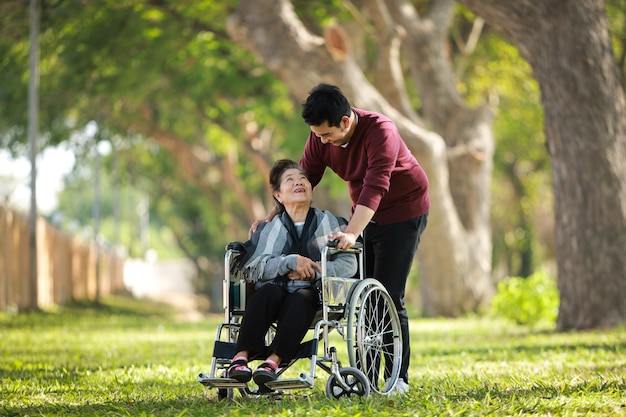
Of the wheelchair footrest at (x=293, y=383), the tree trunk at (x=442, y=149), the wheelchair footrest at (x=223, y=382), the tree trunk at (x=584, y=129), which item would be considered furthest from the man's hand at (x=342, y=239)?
the tree trunk at (x=442, y=149)

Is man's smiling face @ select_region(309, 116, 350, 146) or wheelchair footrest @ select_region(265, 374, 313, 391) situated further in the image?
man's smiling face @ select_region(309, 116, 350, 146)

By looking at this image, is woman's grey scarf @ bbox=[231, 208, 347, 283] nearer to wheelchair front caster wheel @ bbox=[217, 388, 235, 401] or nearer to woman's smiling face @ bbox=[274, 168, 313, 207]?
woman's smiling face @ bbox=[274, 168, 313, 207]

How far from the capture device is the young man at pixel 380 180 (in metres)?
5.86

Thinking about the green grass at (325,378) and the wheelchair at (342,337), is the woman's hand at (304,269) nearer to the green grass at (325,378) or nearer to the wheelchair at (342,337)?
the wheelchair at (342,337)

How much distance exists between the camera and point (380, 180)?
19.2 ft

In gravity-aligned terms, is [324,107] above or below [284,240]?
above

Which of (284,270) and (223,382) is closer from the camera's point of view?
(223,382)

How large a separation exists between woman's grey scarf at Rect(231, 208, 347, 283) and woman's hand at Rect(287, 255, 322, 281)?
6.0 inches

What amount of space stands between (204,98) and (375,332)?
17.7 m

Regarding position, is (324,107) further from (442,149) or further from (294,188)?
(442,149)

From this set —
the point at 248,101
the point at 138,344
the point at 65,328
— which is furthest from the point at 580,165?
the point at 248,101

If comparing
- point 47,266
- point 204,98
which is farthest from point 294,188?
point 204,98

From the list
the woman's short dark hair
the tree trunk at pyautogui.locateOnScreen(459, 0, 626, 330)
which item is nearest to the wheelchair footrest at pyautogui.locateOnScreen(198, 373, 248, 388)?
the woman's short dark hair

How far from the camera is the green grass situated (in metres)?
5.21
